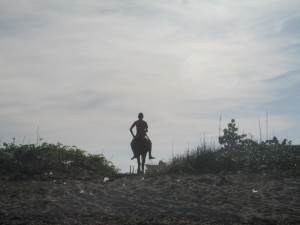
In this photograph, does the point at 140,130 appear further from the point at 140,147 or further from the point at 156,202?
the point at 156,202

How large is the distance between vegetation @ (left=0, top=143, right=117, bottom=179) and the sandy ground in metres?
2.62

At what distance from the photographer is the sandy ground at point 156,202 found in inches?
303

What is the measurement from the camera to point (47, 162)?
53.5ft

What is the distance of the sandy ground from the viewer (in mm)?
7691

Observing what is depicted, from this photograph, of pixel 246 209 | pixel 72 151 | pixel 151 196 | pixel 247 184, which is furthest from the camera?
pixel 72 151

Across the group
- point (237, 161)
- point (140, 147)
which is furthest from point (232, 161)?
point (140, 147)

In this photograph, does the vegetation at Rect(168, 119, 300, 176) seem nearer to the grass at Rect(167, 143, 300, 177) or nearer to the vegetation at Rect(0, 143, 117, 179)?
the grass at Rect(167, 143, 300, 177)

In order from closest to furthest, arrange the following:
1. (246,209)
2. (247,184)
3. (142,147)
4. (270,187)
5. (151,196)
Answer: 1. (246,209)
2. (151,196)
3. (270,187)
4. (247,184)
5. (142,147)

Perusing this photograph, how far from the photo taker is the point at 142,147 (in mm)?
16453

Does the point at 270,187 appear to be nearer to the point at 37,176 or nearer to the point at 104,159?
the point at 37,176

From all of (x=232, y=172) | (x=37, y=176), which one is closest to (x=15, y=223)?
(x=37, y=176)

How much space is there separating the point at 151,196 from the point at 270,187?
9.04 feet

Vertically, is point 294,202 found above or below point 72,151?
below

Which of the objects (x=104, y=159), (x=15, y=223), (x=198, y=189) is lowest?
(x=15, y=223)
